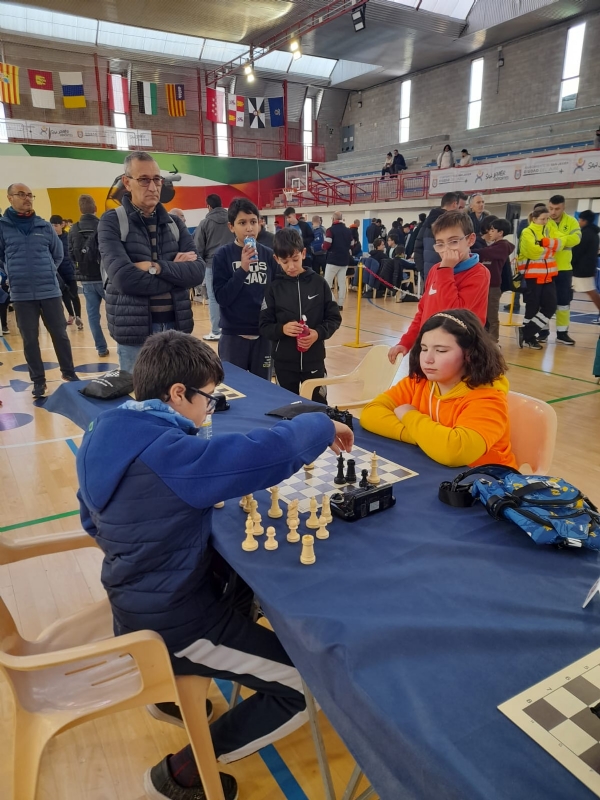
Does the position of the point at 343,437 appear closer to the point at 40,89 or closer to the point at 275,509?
the point at 275,509

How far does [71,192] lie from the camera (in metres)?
14.2

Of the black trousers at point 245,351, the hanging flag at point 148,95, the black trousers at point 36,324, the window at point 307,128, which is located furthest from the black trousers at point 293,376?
the window at point 307,128

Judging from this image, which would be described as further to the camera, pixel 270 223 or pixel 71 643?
pixel 270 223

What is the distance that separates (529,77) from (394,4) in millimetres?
4967

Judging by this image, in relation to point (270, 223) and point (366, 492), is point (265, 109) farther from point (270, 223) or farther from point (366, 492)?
point (366, 492)

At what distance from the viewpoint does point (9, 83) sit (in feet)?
45.0

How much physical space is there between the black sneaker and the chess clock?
0.78 metres

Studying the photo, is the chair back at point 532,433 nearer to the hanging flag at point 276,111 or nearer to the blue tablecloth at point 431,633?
the blue tablecloth at point 431,633

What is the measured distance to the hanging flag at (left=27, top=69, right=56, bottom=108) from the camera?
1445 cm

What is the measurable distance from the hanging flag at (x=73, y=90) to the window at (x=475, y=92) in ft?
37.2

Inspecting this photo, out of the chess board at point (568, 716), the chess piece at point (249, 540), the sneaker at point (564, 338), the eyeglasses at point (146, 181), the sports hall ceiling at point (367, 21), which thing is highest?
the sports hall ceiling at point (367, 21)

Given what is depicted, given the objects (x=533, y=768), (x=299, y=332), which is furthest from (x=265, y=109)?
(x=533, y=768)

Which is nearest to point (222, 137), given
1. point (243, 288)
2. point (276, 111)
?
point (276, 111)

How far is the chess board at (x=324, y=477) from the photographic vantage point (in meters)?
1.48
